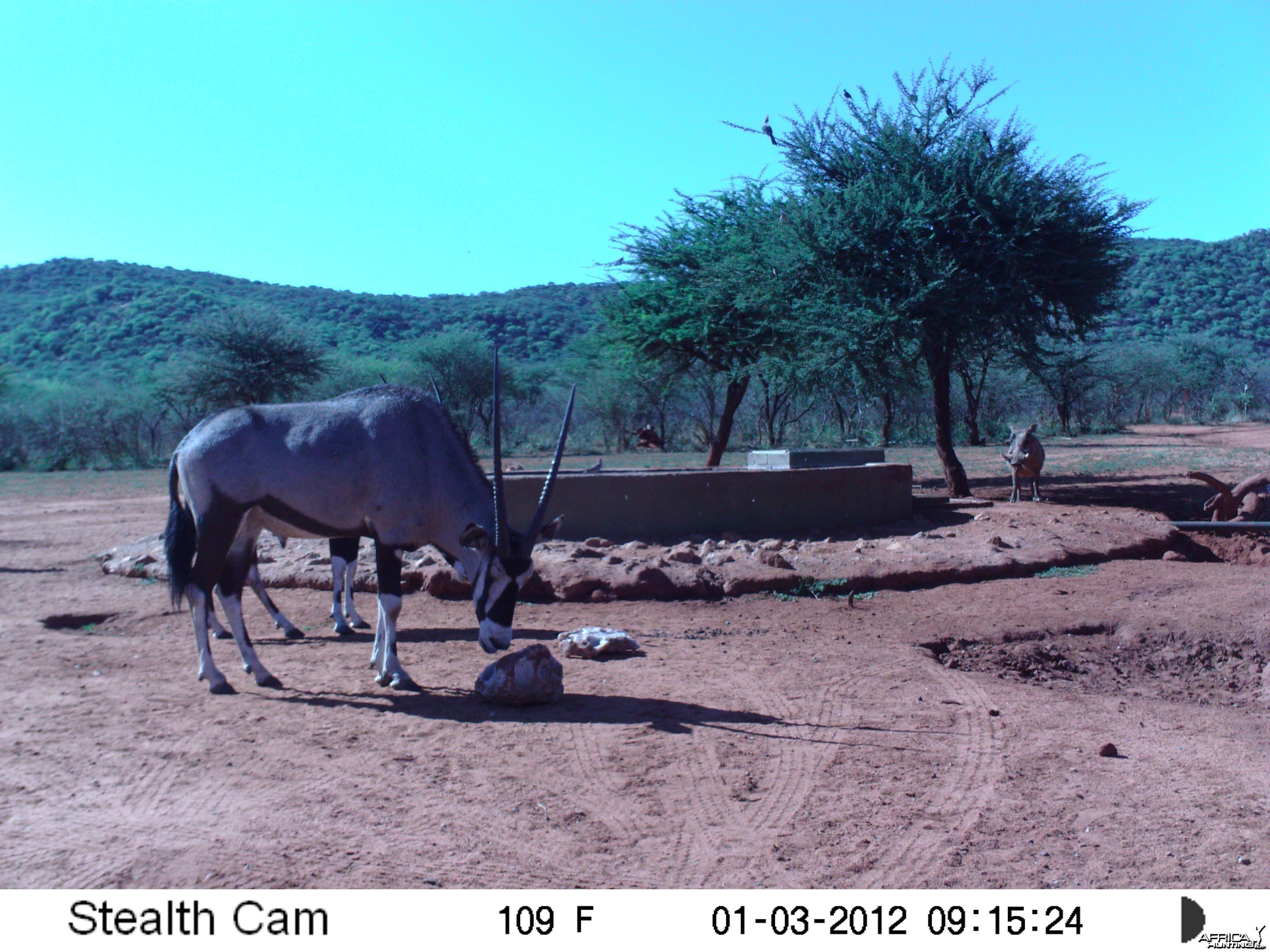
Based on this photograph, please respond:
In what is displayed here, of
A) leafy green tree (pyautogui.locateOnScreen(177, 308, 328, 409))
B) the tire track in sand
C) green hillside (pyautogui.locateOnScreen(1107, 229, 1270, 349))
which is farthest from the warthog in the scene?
green hillside (pyautogui.locateOnScreen(1107, 229, 1270, 349))

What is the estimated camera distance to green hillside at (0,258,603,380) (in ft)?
180

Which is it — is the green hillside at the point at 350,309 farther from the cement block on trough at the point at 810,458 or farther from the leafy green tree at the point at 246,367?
the cement block on trough at the point at 810,458

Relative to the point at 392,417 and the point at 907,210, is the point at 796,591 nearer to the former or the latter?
the point at 392,417

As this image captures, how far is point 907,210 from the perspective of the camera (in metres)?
15.8

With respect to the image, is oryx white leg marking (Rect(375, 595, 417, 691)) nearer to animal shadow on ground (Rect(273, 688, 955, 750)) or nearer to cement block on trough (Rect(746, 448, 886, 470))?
animal shadow on ground (Rect(273, 688, 955, 750))

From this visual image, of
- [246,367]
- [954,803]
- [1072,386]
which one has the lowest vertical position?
[954,803]

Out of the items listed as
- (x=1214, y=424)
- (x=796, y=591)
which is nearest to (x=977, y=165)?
(x=796, y=591)

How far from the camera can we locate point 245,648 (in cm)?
661

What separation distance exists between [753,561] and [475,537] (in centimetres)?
449

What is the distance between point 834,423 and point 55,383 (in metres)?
36.7

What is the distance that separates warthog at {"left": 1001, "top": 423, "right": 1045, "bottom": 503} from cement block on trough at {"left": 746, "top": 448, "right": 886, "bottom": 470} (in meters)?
2.21

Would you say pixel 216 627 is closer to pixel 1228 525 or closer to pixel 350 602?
pixel 350 602

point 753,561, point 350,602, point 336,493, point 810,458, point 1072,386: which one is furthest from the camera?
point 1072,386

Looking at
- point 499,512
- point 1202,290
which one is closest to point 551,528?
point 499,512
